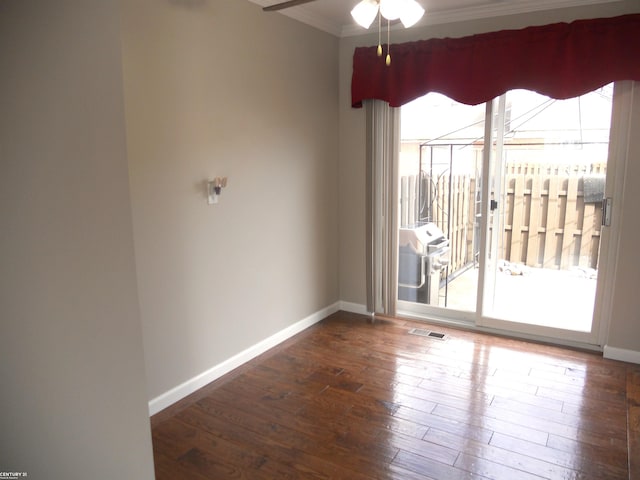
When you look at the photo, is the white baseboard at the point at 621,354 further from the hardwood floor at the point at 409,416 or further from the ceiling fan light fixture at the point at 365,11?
the ceiling fan light fixture at the point at 365,11

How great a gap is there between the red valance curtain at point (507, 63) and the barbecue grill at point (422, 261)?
3.87 feet

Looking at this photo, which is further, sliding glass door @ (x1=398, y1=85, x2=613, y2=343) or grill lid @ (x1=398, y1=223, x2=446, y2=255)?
grill lid @ (x1=398, y1=223, x2=446, y2=255)

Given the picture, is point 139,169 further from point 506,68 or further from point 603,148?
point 603,148

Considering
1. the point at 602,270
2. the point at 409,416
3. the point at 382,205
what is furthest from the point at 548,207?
the point at 409,416

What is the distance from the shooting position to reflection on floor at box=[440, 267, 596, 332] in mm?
3609

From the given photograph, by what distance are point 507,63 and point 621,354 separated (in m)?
2.27

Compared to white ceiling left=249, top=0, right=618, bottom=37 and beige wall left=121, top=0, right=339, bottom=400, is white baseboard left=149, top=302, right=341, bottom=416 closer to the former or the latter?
beige wall left=121, top=0, right=339, bottom=400

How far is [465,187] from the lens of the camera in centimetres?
394

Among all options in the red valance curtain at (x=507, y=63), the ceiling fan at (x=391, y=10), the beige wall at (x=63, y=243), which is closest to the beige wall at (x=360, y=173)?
the red valance curtain at (x=507, y=63)

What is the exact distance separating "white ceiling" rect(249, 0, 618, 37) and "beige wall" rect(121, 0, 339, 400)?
0.10 metres

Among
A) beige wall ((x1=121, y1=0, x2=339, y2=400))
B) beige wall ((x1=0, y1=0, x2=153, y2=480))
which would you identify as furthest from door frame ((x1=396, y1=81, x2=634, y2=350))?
beige wall ((x1=0, y1=0, x2=153, y2=480))

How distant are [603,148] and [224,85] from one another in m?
2.74

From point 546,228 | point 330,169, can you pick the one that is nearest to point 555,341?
point 546,228

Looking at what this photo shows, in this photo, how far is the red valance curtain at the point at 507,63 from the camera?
3008mm
